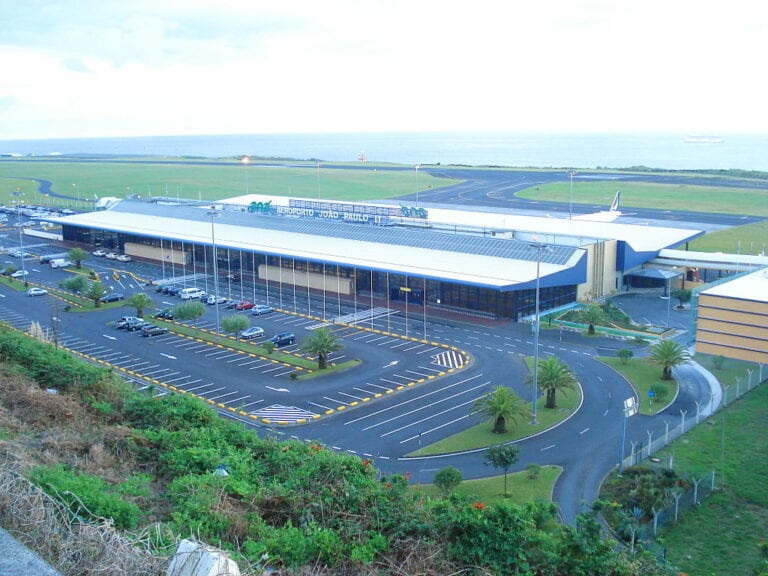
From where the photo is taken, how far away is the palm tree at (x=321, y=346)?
1847 inches

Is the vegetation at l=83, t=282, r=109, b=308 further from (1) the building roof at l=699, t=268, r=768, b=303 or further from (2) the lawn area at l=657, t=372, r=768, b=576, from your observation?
(2) the lawn area at l=657, t=372, r=768, b=576

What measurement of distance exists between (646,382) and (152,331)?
111 feet

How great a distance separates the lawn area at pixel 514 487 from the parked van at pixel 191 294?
41400 mm

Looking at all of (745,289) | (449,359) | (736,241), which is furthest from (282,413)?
(736,241)

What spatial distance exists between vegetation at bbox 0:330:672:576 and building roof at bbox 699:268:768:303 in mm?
27998

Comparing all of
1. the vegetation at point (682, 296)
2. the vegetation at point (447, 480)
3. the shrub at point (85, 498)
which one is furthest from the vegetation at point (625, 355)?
the shrub at point (85, 498)

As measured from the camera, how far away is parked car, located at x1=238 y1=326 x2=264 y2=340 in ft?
179

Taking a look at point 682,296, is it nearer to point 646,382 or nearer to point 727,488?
point 646,382

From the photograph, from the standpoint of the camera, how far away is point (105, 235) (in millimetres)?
98062

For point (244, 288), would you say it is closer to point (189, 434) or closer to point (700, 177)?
point (189, 434)

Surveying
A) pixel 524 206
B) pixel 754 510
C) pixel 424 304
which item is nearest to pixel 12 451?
pixel 754 510

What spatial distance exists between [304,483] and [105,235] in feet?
290

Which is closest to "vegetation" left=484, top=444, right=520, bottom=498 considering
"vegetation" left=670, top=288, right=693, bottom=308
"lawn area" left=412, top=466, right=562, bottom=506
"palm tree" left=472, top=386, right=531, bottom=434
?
"lawn area" left=412, top=466, right=562, bottom=506

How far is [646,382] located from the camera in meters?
44.6
